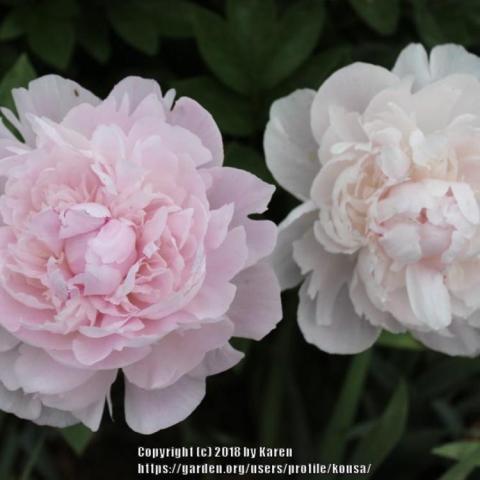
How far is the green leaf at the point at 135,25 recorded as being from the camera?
1.01 meters

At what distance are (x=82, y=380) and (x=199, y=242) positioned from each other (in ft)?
0.51

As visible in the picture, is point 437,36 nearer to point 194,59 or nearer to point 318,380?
point 194,59

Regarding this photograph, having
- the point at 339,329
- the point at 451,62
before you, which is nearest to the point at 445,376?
the point at 339,329

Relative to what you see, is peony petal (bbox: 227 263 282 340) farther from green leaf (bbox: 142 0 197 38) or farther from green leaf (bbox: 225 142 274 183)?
green leaf (bbox: 142 0 197 38)

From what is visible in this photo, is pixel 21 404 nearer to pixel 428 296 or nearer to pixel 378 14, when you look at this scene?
pixel 428 296

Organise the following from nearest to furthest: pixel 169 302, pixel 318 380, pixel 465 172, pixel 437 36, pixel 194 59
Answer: pixel 169 302 < pixel 465 172 < pixel 437 36 < pixel 194 59 < pixel 318 380


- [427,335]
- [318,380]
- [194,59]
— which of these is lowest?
[318,380]

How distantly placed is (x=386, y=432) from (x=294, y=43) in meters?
0.49

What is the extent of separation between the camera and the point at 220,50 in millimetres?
995

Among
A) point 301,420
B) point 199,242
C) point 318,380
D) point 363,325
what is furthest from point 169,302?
point 318,380

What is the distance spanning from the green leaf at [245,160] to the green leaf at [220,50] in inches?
3.1

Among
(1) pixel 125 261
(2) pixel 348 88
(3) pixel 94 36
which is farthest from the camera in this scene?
(3) pixel 94 36

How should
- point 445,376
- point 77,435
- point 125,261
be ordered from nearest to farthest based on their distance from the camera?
point 125,261, point 77,435, point 445,376

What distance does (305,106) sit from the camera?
89cm
